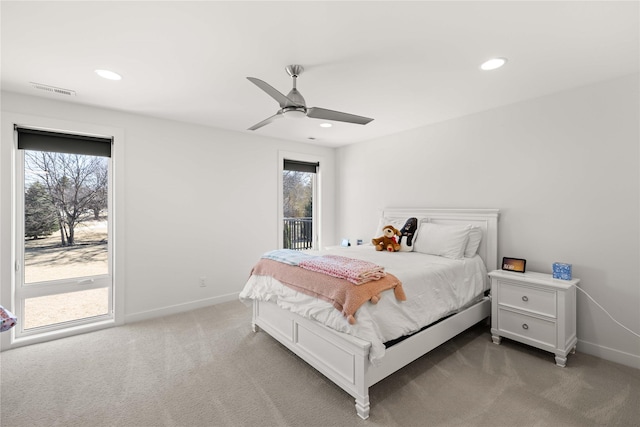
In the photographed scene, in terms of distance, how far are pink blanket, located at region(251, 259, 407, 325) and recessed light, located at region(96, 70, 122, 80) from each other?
2.18 meters

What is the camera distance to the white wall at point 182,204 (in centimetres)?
314

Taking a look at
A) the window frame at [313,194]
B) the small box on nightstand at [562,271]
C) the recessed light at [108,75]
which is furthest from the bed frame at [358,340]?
the recessed light at [108,75]

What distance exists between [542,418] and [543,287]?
1.09m

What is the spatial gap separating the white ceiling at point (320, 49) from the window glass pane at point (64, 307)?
2.11m

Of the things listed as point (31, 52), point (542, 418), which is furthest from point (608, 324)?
point (31, 52)

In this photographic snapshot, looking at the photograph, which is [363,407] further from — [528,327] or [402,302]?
[528,327]

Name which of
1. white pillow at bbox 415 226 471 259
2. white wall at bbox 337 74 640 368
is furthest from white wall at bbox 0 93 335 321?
white wall at bbox 337 74 640 368

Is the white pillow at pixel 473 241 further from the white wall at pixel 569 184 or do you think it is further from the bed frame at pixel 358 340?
the white wall at pixel 569 184

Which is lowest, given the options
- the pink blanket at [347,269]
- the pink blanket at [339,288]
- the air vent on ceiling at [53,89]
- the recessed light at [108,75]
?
the pink blanket at [339,288]

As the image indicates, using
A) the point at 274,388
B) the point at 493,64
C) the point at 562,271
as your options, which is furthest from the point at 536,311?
the point at 274,388

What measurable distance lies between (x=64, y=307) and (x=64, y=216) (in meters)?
1.00

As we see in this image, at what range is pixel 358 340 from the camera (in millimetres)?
1816

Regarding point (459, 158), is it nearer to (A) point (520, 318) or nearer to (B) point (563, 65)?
(B) point (563, 65)

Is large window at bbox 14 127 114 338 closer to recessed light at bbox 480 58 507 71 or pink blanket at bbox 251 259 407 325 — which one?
pink blanket at bbox 251 259 407 325
